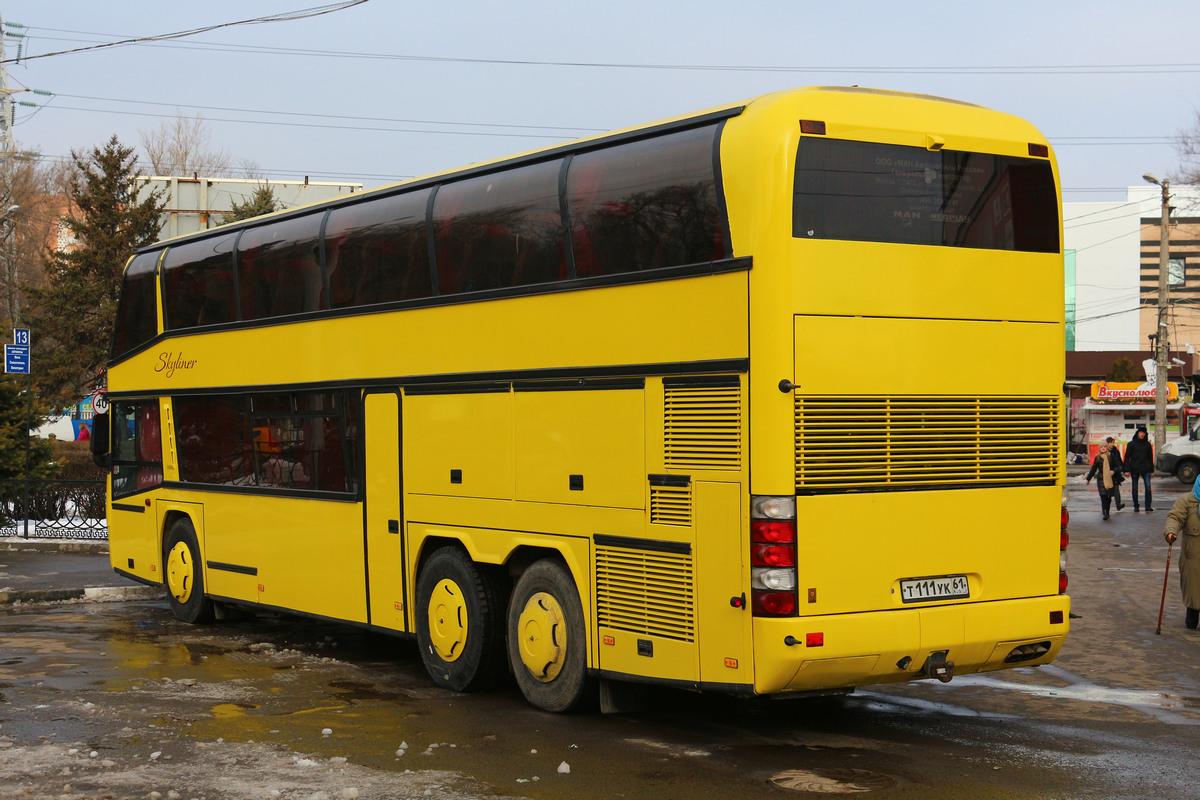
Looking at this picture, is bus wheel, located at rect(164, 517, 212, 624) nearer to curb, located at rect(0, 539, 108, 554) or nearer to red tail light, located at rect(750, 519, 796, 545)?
red tail light, located at rect(750, 519, 796, 545)

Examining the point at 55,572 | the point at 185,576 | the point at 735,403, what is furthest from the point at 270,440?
the point at 55,572

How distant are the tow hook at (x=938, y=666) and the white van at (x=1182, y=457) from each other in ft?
122

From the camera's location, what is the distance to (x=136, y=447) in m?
15.1

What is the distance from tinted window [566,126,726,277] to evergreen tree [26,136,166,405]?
131 feet

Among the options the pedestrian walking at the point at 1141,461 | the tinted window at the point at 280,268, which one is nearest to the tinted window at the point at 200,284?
the tinted window at the point at 280,268

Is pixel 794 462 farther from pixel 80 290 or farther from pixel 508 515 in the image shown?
pixel 80 290

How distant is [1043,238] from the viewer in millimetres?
8312

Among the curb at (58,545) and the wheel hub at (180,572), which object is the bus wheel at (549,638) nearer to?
the wheel hub at (180,572)

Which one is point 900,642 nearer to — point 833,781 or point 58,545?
point 833,781

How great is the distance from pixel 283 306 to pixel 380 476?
7.36ft

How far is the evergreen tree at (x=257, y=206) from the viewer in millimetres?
43094

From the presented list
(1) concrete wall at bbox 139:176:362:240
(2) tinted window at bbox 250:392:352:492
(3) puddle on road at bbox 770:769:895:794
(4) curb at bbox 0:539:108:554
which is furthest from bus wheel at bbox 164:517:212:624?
(1) concrete wall at bbox 139:176:362:240

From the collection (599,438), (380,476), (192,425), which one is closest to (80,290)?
(192,425)

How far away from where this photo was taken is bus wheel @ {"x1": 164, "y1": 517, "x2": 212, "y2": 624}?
1380cm
